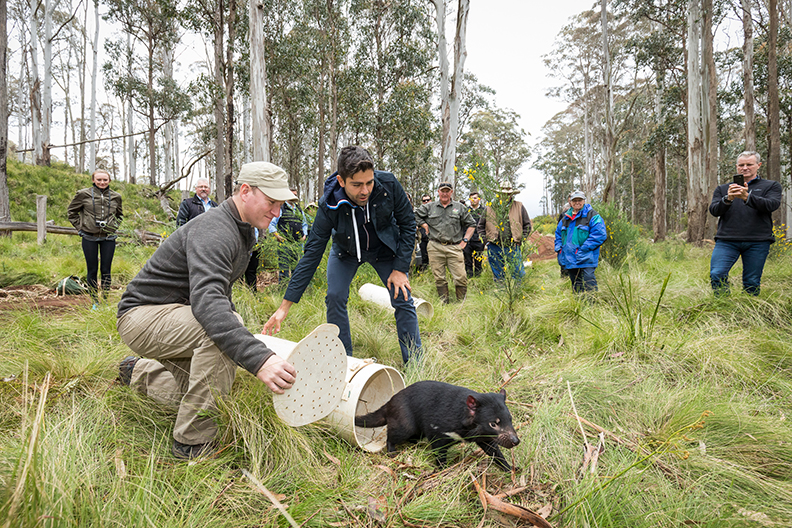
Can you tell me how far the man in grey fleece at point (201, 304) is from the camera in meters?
1.80

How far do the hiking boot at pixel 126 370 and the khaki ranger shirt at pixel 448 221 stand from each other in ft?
14.7

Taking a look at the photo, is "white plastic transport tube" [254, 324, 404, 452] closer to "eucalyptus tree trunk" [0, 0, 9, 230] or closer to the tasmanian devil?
the tasmanian devil

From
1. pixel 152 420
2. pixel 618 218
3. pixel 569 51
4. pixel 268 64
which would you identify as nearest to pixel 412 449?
pixel 152 420

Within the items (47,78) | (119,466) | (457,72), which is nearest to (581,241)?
(119,466)

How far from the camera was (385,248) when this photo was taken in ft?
10.7

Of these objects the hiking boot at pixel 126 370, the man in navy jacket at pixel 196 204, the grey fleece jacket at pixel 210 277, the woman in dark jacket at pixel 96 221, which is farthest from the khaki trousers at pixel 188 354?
the man in navy jacket at pixel 196 204

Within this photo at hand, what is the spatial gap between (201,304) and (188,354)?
0.52 m

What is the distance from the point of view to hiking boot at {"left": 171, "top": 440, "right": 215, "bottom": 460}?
195cm

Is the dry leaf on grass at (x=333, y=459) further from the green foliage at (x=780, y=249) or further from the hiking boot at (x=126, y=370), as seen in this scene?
the green foliage at (x=780, y=249)

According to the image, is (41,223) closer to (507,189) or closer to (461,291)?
(461,291)

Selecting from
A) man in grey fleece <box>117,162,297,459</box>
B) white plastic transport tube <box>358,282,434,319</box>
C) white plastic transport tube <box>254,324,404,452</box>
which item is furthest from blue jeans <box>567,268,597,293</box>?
man in grey fleece <box>117,162,297,459</box>

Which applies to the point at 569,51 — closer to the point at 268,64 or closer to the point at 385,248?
the point at 268,64

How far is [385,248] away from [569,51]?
31650 millimetres

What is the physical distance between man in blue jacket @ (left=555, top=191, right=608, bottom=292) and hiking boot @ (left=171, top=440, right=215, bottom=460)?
15.5ft
